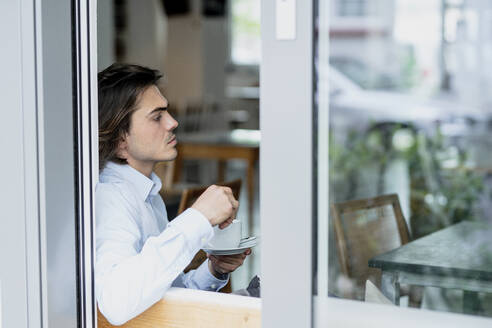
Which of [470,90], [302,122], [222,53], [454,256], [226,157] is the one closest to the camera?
[302,122]

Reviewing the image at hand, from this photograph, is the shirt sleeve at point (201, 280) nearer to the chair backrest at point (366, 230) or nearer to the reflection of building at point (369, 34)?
the chair backrest at point (366, 230)

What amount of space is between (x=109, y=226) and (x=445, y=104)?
5741 mm

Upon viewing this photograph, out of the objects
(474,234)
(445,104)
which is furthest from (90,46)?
(445,104)

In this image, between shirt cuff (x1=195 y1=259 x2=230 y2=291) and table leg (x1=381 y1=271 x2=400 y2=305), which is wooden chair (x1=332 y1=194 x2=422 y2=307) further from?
shirt cuff (x1=195 y1=259 x2=230 y2=291)

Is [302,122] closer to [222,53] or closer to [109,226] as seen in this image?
[109,226]

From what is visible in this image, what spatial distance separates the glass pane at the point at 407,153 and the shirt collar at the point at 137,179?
0.41 m

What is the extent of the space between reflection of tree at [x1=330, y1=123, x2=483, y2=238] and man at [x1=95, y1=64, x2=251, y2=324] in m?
1.90

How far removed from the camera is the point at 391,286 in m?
1.33

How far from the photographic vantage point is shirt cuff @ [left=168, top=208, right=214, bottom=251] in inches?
51.8

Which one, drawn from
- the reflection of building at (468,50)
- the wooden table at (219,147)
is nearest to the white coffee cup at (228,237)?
the wooden table at (219,147)

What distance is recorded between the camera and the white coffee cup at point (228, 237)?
54.4 inches

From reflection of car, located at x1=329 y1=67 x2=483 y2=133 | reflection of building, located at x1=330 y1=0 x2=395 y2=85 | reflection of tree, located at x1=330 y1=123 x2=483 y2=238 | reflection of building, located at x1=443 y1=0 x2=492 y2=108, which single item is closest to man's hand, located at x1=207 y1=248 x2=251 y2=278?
reflection of tree, located at x1=330 y1=123 x2=483 y2=238

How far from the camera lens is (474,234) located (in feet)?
7.52

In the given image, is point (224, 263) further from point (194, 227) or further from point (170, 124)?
point (170, 124)
